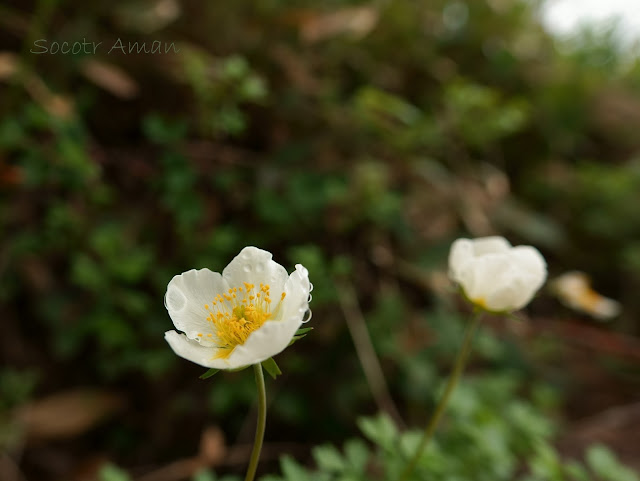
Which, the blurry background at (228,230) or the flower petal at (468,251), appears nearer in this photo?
the flower petal at (468,251)

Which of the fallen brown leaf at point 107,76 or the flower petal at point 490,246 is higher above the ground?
the flower petal at point 490,246

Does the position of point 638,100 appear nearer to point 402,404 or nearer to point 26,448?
point 402,404

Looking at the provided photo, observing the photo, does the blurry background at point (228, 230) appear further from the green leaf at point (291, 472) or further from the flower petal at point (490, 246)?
the green leaf at point (291, 472)

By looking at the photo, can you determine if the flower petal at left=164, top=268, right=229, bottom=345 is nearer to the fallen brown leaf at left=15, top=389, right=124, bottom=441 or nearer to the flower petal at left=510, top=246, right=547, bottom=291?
the flower petal at left=510, top=246, right=547, bottom=291

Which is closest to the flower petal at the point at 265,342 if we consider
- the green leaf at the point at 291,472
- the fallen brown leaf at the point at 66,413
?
the green leaf at the point at 291,472

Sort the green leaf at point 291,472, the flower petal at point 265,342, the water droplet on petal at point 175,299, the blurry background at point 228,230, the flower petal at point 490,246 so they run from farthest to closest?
the blurry background at point 228,230, the flower petal at point 490,246, the green leaf at point 291,472, the water droplet on petal at point 175,299, the flower petal at point 265,342

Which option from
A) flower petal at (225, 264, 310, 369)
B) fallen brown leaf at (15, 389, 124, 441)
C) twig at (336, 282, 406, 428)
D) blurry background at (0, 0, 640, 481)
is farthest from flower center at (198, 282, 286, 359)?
fallen brown leaf at (15, 389, 124, 441)
